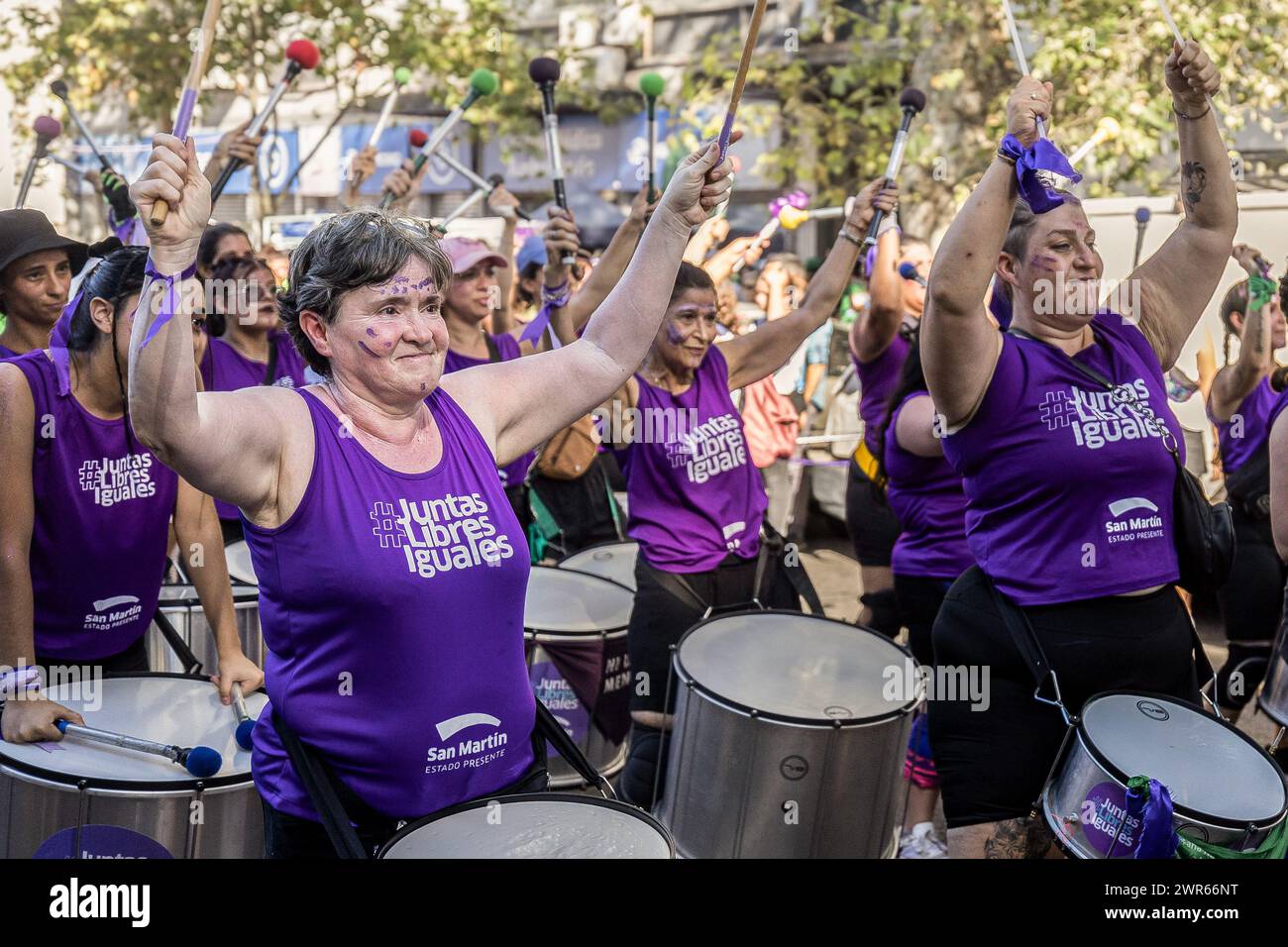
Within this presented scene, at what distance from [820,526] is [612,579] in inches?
224

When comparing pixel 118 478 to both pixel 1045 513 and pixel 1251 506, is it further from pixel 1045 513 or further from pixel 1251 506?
pixel 1251 506

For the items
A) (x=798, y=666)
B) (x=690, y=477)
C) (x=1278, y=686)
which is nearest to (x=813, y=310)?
(x=690, y=477)

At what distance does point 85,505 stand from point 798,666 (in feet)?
6.26

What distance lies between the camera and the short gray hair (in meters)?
2.39

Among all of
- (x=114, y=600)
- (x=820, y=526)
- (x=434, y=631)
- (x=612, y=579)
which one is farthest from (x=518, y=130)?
(x=434, y=631)

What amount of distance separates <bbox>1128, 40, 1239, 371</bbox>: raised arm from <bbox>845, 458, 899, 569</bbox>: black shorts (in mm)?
2333

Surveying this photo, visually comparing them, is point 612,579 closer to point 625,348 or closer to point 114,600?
point 114,600

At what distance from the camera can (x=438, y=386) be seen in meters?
2.63

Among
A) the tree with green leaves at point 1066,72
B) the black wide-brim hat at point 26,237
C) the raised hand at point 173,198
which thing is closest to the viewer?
the raised hand at point 173,198

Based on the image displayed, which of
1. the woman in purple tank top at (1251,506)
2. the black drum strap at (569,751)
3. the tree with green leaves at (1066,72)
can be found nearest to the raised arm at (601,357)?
the black drum strap at (569,751)

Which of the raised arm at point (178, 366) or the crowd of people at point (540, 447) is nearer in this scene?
the raised arm at point (178, 366)

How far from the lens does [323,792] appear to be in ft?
7.45

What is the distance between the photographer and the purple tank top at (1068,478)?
3059mm

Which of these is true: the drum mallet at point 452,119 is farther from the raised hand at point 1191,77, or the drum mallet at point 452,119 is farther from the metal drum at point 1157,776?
the metal drum at point 1157,776
